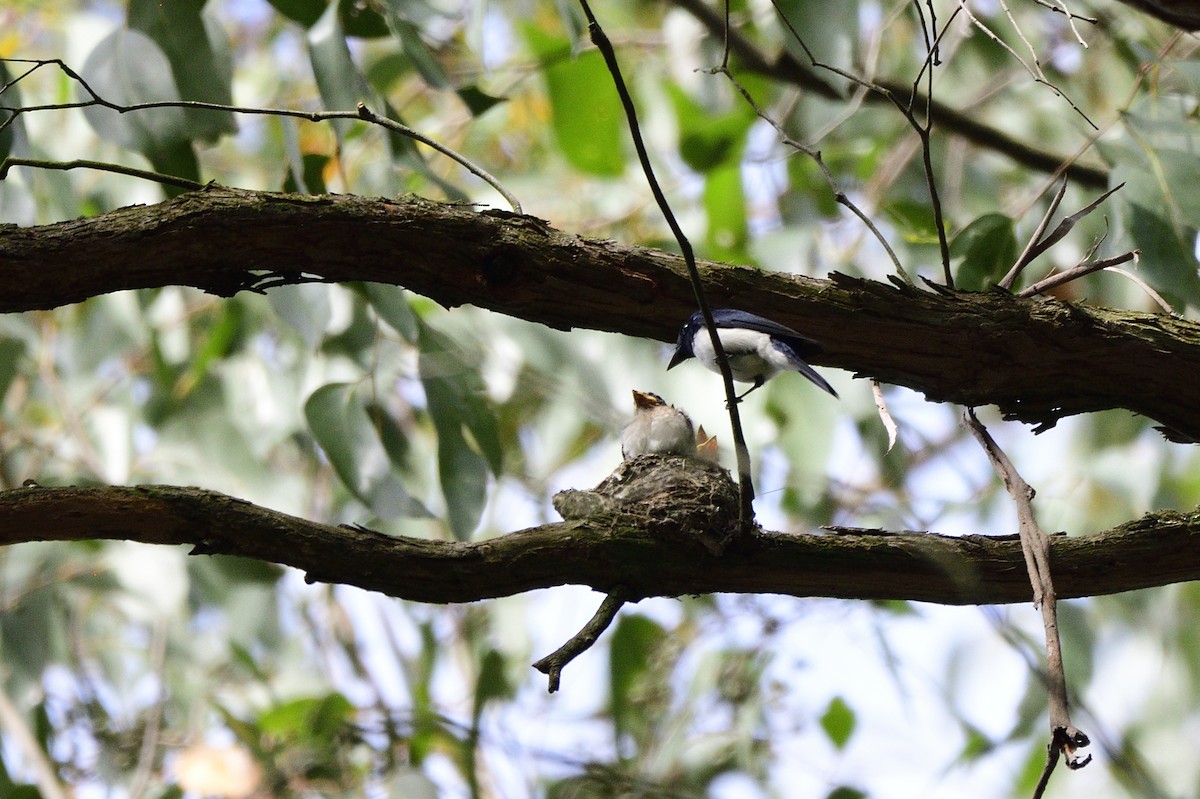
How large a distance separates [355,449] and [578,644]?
114cm

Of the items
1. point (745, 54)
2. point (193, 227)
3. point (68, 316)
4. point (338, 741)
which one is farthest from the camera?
point (68, 316)

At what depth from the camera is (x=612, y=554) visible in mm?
1472

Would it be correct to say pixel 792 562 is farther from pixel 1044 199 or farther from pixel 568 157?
pixel 1044 199

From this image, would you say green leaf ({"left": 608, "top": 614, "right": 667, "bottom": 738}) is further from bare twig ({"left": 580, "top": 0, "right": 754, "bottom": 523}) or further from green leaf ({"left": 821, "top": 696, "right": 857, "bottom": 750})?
bare twig ({"left": 580, "top": 0, "right": 754, "bottom": 523})

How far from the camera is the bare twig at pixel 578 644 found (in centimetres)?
132

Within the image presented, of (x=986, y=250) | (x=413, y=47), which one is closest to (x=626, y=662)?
(x=986, y=250)

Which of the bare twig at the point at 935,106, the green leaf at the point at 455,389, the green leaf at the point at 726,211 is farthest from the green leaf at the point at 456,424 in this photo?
the bare twig at the point at 935,106

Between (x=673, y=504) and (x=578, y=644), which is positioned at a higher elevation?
(x=673, y=504)

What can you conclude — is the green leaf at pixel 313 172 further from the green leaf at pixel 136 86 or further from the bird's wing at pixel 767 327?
the bird's wing at pixel 767 327

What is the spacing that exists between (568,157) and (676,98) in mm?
435

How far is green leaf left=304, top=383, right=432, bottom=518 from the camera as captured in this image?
7.61 ft

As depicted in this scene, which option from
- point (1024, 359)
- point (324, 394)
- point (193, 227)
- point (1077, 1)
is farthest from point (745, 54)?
point (193, 227)

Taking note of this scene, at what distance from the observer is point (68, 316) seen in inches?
175

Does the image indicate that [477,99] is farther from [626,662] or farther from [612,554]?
[626,662]
